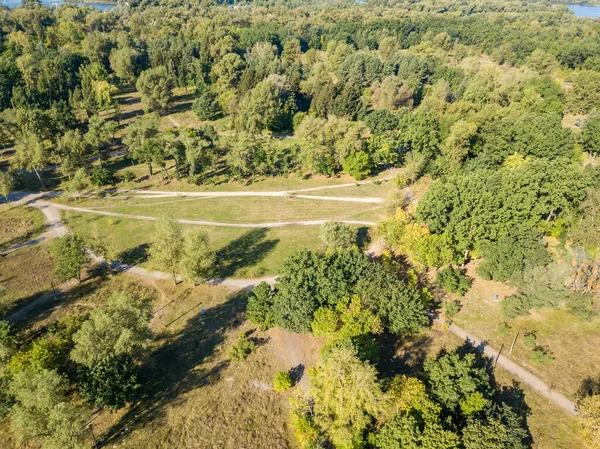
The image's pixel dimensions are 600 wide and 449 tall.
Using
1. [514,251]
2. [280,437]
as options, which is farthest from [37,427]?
[514,251]

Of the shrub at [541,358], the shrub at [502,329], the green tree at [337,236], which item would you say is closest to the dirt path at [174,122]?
the green tree at [337,236]

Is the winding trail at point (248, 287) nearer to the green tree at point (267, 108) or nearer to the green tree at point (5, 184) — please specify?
the green tree at point (5, 184)

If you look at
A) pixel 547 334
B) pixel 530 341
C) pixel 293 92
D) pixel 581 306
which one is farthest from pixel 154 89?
pixel 581 306

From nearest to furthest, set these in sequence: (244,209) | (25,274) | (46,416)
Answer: (46,416) < (25,274) < (244,209)

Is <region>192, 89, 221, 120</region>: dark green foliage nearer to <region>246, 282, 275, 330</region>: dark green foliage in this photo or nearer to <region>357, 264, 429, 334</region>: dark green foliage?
Answer: <region>246, 282, 275, 330</region>: dark green foliage

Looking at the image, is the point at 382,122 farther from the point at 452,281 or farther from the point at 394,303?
the point at 394,303

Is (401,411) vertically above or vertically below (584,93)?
below

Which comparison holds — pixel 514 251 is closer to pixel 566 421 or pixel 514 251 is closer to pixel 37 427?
pixel 566 421
